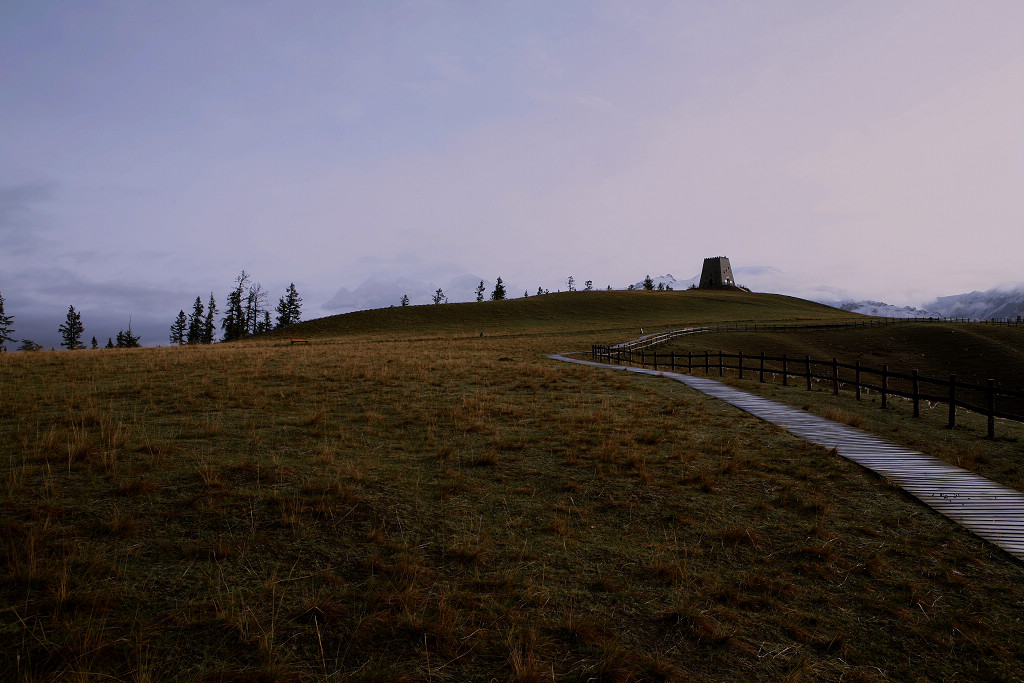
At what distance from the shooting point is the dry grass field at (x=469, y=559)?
4.29 m

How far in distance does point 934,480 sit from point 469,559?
25.8 feet

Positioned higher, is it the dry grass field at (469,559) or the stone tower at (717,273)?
the stone tower at (717,273)

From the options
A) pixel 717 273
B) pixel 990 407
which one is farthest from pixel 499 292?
pixel 990 407

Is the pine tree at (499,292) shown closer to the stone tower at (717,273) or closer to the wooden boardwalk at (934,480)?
the stone tower at (717,273)

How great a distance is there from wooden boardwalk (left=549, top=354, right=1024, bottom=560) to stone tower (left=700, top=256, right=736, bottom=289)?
420 ft

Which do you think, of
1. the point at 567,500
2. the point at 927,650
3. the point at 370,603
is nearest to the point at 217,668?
the point at 370,603

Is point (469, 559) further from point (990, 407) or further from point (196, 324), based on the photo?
point (196, 324)

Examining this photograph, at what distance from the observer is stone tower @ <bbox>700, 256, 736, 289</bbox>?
440 feet

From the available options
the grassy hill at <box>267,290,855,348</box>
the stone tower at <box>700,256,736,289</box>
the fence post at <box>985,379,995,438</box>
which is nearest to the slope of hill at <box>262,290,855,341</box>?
the grassy hill at <box>267,290,855,348</box>

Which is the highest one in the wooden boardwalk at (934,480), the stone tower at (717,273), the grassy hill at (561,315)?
the stone tower at (717,273)

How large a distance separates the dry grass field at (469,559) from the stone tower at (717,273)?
13123cm

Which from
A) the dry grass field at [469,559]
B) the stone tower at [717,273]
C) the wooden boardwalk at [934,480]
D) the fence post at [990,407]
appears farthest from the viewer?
the stone tower at [717,273]

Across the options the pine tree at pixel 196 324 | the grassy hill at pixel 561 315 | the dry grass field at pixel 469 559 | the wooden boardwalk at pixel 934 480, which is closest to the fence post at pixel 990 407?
the wooden boardwalk at pixel 934 480

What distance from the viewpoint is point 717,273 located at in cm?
13500
